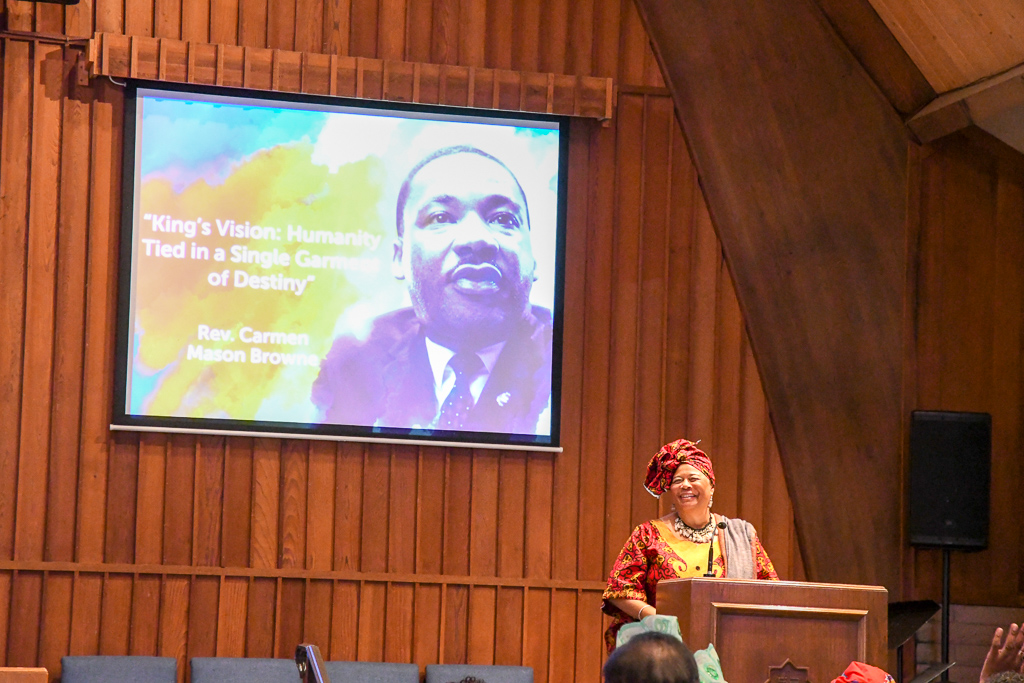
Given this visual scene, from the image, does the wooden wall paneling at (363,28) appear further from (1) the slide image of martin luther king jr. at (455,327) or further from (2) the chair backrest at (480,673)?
(2) the chair backrest at (480,673)

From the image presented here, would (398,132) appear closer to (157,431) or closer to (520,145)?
(520,145)

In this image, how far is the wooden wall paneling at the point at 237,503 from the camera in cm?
552

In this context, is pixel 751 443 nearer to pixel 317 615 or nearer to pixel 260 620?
pixel 317 615

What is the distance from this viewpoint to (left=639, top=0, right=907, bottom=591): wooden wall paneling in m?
5.89

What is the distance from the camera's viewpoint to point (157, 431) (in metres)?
5.50

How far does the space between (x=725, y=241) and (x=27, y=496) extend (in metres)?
3.37

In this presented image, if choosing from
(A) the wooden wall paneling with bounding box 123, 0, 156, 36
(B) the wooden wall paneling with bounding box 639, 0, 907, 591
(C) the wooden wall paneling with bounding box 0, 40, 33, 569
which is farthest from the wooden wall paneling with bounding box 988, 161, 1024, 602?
→ (C) the wooden wall paneling with bounding box 0, 40, 33, 569

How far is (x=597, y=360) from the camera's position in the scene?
19.2 feet

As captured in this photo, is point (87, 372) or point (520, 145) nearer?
point (87, 372)

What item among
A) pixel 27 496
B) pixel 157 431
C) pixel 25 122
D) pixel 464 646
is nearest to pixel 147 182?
pixel 25 122

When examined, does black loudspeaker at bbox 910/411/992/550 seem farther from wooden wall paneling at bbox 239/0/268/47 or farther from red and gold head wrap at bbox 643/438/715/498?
wooden wall paneling at bbox 239/0/268/47

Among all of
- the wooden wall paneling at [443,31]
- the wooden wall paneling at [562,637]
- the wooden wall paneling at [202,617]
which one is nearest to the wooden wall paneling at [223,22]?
the wooden wall paneling at [443,31]

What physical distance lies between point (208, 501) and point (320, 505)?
19.3 inches

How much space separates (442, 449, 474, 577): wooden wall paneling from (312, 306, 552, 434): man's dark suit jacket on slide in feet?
0.59
